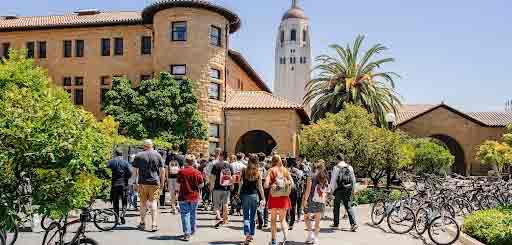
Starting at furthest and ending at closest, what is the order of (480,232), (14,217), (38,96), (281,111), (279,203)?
(281,111) → (480,232) → (279,203) → (38,96) → (14,217)

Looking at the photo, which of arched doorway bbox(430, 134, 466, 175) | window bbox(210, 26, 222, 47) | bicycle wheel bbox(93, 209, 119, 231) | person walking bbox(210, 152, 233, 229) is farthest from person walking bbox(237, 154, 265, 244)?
arched doorway bbox(430, 134, 466, 175)

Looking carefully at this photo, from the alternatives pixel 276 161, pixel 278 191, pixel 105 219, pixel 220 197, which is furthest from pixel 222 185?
pixel 278 191

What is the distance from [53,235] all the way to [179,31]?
28.4 metres

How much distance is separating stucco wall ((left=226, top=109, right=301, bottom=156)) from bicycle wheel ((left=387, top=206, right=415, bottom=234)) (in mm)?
23927

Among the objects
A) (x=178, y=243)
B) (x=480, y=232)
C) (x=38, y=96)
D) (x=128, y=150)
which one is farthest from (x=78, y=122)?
(x=128, y=150)

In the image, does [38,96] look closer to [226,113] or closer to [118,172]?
[118,172]

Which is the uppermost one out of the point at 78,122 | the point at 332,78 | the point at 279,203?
the point at 332,78

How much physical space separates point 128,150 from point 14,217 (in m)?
16.3

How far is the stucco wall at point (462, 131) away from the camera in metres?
53.4

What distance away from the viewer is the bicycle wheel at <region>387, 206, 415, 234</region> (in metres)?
13.7

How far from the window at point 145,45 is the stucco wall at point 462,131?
90.9ft

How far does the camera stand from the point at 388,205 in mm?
14641

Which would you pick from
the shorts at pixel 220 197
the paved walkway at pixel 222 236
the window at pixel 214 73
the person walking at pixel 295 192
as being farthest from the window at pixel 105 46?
the shorts at pixel 220 197

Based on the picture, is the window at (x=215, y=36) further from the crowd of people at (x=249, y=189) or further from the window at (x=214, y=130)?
the crowd of people at (x=249, y=189)
